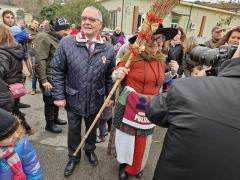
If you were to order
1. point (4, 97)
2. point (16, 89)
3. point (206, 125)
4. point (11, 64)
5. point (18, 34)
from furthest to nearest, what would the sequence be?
1. point (18, 34)
2. point (16, 89)
3. point (11, 64)
4. point (4, 97)
5. point (206, 125)

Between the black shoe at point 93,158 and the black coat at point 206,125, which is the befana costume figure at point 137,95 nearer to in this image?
the black shoe at point 93,158

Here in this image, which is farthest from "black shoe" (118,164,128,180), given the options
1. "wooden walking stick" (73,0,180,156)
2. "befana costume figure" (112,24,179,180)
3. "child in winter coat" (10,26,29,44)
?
"child in winter coat" (10,26,29,44)

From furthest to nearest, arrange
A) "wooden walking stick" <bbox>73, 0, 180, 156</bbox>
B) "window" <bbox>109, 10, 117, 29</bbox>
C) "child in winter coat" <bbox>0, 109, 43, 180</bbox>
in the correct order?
"window" <bbox>109, 10, 117, 29</bbox> → "wooden walking stick" <bbox>73, 0, 180, 156</bbox> → "child in winter coat" <bbox>0, 109, 43, 180</bbox>

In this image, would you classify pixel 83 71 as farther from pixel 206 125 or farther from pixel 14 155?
pixel 206 125

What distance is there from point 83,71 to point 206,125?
1752 mm

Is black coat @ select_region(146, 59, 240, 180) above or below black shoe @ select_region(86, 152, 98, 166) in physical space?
above

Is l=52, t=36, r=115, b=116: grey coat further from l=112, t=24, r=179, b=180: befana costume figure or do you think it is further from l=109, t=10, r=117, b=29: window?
l=109, t=10, r=117, b=29: window

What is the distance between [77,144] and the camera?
9.73ft

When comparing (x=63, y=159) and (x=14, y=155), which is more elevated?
(x=14, y=155)

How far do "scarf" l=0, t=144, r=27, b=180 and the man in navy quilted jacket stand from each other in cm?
101

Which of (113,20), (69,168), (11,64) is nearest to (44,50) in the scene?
(11,64)

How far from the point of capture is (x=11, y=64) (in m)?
2.81

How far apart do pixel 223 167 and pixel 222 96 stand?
0.34 metres

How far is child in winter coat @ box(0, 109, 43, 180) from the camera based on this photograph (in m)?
1.55
